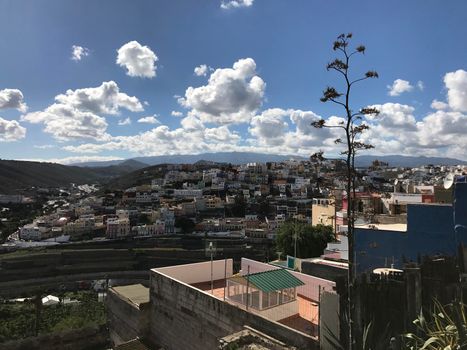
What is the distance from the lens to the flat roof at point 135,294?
1295 cm

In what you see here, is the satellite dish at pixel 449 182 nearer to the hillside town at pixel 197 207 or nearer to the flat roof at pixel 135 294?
the flat roof at pixel 135 294

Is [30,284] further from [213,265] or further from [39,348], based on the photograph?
[213,265]

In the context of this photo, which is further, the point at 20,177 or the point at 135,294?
the point at 20,177

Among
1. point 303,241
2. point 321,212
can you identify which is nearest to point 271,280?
point 303,241

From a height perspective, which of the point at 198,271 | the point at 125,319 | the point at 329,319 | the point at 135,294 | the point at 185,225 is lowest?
the point at 185,225

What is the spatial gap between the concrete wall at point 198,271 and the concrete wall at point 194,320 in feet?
1.54

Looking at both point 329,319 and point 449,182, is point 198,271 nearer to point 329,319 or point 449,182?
point 329,319

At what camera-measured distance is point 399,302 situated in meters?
6.35

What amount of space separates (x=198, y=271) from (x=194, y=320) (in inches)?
106

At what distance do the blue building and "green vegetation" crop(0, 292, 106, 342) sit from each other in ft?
74.1

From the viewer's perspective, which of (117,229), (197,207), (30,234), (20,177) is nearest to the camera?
(30,234)

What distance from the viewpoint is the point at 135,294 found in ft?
45.8

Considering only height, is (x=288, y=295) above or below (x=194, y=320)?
above

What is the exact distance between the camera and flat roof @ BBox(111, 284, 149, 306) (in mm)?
12948
